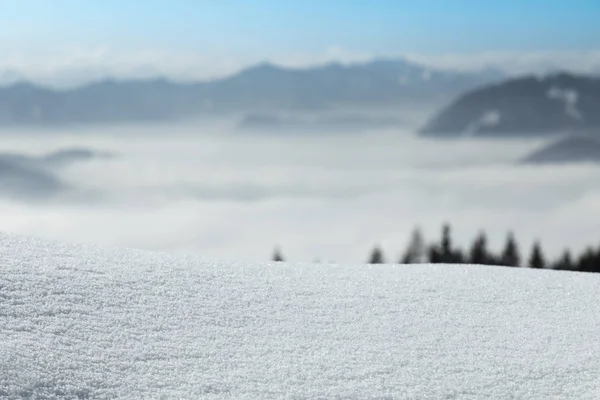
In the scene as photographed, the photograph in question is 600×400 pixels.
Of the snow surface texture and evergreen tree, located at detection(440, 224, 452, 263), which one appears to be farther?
evergreen tree, located at detection(440, 224, 452, 263)

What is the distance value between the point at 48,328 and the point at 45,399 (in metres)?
0.75

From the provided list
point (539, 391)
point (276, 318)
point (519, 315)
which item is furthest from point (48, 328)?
point (519, 315)

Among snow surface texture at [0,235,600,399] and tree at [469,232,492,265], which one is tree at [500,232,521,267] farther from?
snow surface texture at [0,235,600,399]

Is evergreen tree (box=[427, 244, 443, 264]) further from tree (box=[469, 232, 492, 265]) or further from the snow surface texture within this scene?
the snow surface texture

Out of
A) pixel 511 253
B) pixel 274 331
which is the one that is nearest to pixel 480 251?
pixel 511 253

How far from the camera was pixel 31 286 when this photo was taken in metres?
5.30

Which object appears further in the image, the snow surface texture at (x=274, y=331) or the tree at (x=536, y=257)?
the tree at (x=536, y=257)

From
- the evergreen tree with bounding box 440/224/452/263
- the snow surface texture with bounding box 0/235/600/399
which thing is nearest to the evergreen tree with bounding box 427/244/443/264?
the evergreen tree with bounding box 440/224/452/263

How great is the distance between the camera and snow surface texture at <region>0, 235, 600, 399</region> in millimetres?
4562

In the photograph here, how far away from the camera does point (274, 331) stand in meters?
5.30

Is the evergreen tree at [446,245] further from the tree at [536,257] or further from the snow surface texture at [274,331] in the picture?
the snow surface texture at [274,331]

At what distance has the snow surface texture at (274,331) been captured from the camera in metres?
4.56

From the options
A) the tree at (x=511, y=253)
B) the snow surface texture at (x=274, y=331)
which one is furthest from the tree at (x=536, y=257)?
the snow surface texture at (x=274, y=331)

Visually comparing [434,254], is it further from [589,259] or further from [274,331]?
[274,331]
